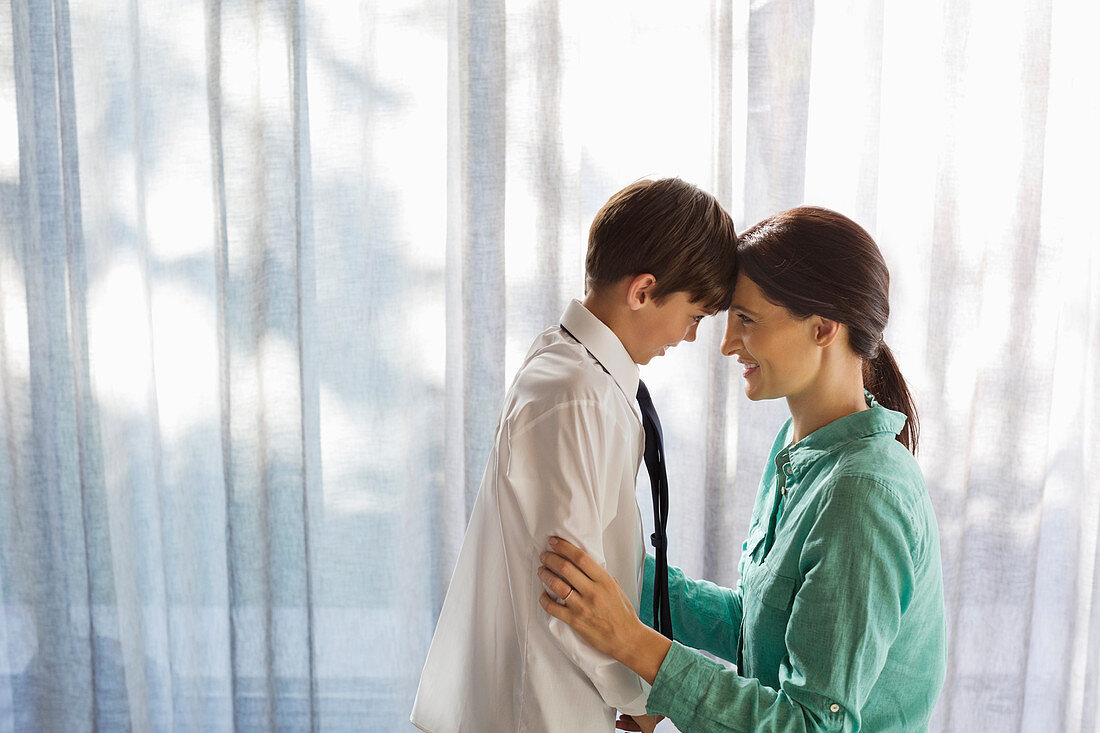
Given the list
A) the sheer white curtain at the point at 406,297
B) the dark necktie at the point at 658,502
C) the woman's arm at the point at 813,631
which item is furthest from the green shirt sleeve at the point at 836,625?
the sheer white curtain at the point at 406,297

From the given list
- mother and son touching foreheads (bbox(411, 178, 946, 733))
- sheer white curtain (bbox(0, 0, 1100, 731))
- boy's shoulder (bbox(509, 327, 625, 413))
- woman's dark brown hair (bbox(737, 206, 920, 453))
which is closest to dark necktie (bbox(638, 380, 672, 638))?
mother and son touching foreheads (bbox(411, 178, 946, 733))

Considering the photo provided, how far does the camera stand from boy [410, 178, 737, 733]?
1106 mm

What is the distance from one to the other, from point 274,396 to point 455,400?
0.42m

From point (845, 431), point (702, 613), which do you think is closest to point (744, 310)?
point (845, 431)

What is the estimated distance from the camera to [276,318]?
6.47ft

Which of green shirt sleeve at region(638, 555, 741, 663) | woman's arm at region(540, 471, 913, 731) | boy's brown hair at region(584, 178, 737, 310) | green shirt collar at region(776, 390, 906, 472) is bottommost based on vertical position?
green shirt sleeve at region(638, 555, 741, 663)

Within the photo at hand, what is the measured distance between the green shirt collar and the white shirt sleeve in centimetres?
28

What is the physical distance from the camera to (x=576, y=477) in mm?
1085

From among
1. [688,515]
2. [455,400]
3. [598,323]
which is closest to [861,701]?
[598,323]

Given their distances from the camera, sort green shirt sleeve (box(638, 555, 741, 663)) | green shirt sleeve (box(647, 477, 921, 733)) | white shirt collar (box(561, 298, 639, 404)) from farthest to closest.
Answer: green shirt sleeve (box(638, 555, 741, 663))
white shirt collar (box(561, 298, 639, 404))
green shirt sleeve (box(647, 477, 921, 733))

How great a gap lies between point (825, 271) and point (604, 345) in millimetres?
316

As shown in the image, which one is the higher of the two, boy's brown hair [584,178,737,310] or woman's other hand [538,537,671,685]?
boy's brown hair [584,178,737,310]

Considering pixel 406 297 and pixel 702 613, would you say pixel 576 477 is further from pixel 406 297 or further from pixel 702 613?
pixel 406 297

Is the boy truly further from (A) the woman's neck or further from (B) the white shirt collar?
(A) the woman's neck
